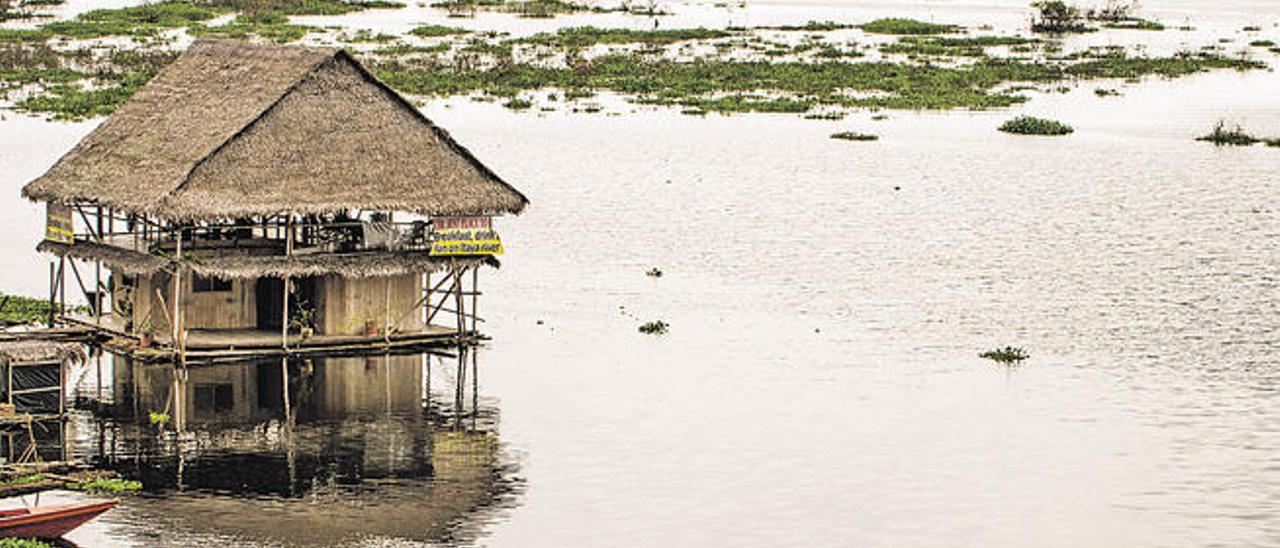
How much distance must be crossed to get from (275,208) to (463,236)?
3.72 meters

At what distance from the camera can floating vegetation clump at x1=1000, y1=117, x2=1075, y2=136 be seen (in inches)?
3209

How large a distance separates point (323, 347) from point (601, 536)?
11.4 meters

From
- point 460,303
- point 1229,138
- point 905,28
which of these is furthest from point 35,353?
point 905,28

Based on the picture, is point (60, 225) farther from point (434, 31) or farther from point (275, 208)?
point (434, 31)

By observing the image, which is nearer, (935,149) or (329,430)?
(329,430)

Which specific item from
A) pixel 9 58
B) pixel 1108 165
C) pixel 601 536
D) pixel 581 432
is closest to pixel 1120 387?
pixel 581 432

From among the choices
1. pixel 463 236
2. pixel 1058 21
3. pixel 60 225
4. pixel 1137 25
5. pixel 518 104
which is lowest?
pixel 463 236

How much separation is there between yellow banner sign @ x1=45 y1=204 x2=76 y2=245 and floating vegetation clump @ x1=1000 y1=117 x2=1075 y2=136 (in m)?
45.3

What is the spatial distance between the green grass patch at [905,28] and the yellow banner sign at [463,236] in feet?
241

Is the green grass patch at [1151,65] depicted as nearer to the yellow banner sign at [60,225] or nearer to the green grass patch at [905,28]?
the green grass patch at [905,28]

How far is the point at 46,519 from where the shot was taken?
28094 mm

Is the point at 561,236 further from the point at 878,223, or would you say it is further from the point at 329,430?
the point at 329,430

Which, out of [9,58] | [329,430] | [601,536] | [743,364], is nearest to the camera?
→ [601,536]

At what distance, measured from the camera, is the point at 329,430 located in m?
36.7
